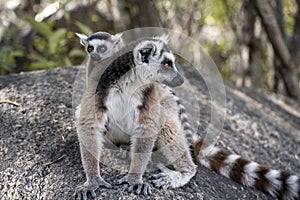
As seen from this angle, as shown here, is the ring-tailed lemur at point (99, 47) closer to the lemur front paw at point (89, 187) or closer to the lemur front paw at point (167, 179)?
the lemur front paw at point (89, 187)

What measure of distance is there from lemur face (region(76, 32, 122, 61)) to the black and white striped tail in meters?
1.22

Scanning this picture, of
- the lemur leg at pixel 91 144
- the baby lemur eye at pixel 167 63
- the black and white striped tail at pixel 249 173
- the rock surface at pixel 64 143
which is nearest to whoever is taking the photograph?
the lemur leg at pixel 91 144

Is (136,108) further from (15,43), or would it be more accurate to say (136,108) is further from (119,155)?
(15,43)

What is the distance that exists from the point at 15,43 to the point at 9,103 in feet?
12.7

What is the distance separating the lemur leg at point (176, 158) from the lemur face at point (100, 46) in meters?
0.82

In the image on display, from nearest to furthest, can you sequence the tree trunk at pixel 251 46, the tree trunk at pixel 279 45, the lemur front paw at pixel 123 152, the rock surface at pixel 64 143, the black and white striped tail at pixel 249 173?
the rock surface at pixel 64 143 < the lemur front paw at pixel 123 152 < the black and white striped tail at pixel 249 173 < the tree trunk at pixel 279 45 < the tree trunk at pixel 251 46

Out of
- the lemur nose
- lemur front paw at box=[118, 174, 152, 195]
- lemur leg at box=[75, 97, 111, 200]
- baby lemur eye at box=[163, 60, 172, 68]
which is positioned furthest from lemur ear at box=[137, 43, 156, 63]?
lemur front paw at box=[118, 174, 152, 195]

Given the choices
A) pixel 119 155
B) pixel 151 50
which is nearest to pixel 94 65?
pixel 151 50

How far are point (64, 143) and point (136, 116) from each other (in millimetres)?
842

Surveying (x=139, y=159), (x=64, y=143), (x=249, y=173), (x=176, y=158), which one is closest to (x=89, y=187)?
(x=139, y=159)

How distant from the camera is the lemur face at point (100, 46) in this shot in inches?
158

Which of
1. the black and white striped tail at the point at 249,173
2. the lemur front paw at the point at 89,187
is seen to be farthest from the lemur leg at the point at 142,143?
the black and white striped tail at the point at 249,173

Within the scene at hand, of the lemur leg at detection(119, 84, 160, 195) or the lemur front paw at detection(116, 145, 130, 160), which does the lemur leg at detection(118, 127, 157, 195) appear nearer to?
the lemur leg at detection(119, 84, 160, 195)

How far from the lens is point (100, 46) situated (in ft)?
13.4
